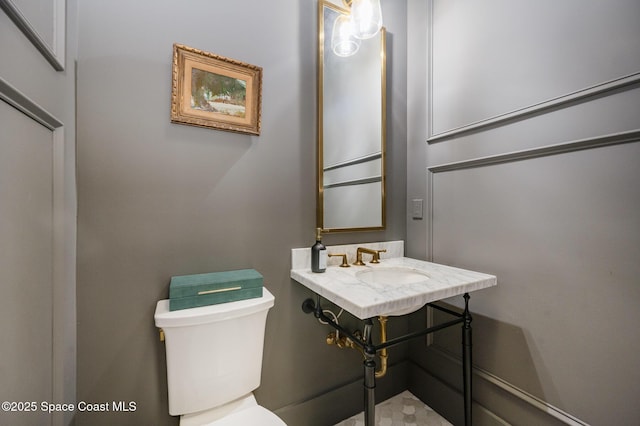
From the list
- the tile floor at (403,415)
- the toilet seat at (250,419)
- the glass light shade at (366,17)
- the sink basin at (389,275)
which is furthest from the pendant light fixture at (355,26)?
the tile floor at (403,415)

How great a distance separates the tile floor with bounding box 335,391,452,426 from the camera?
1.40 metres

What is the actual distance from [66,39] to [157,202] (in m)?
0.64

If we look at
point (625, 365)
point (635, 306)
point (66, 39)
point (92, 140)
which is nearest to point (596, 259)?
point (635, 306)

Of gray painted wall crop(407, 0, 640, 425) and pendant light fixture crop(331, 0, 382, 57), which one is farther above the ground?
pendant light fixture crop(331, 0, 382, 57)

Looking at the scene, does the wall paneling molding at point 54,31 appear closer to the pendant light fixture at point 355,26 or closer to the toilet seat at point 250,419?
the pendant light fixture at point 355,26

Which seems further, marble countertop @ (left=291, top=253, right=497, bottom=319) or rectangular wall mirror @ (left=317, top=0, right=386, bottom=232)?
rectangular wall mirror @ (left=317, top=0, right=386, bottom=232)

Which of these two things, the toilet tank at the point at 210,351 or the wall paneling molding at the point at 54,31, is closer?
the wall paneling molding at the point at 54,31

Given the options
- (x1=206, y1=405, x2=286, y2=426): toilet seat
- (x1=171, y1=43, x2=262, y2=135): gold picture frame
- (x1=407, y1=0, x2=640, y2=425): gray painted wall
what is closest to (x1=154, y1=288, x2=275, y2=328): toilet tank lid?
(x1=206, y1=405, x2=286, y2=426): toilet seat

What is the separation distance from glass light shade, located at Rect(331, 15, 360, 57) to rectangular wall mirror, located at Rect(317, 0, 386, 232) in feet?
0.09

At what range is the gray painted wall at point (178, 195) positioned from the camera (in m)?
0.95

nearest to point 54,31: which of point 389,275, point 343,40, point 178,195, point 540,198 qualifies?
point 178,195

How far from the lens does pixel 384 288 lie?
97 cm

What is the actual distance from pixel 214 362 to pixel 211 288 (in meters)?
0.27

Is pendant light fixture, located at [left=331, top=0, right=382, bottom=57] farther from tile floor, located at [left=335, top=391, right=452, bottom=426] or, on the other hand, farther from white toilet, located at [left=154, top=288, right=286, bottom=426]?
tile floor, located at [left=335, top=391, right=452, bottom=426]
